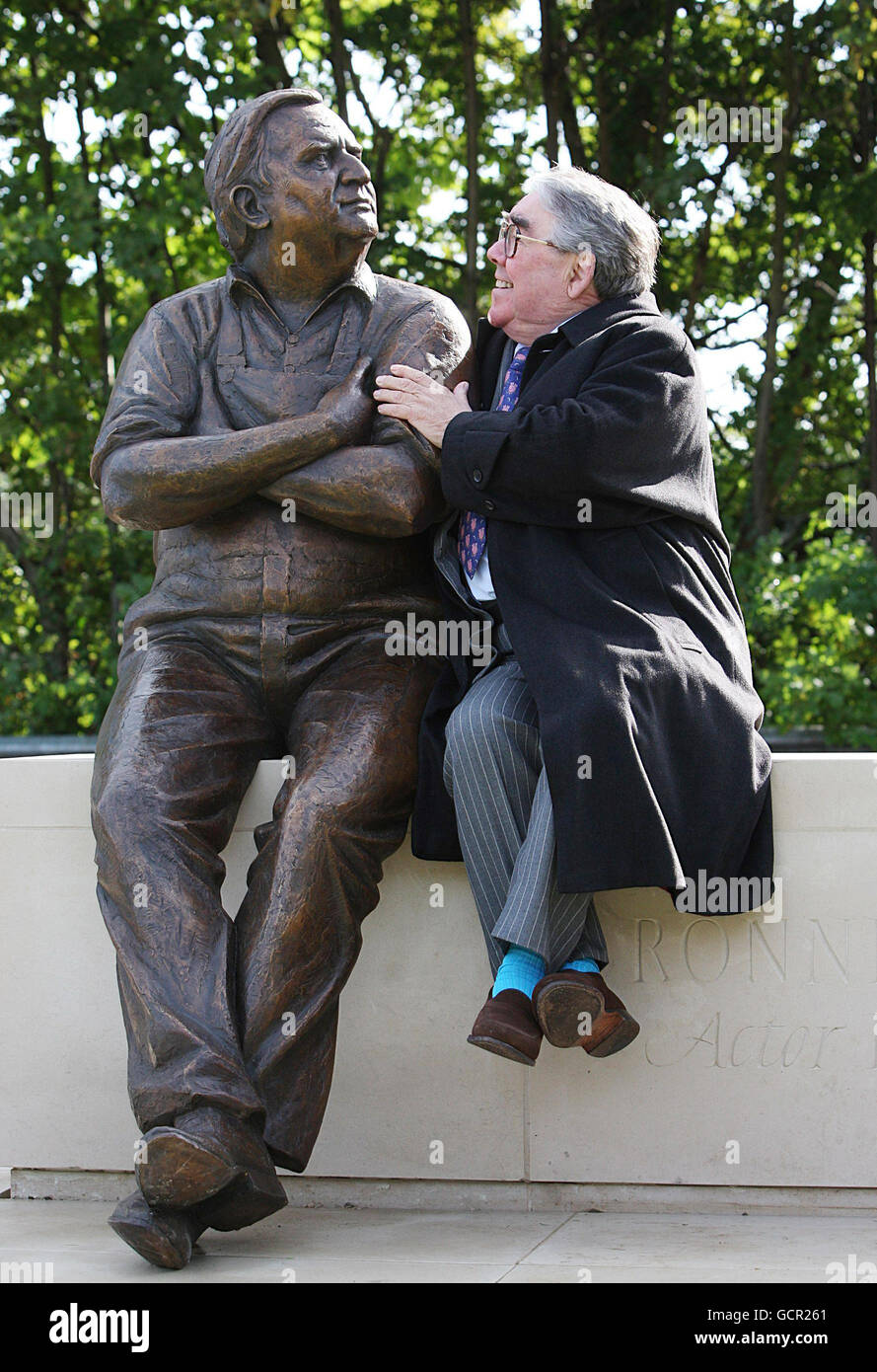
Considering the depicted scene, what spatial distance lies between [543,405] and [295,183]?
2.87ft

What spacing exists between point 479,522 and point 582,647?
1.80 feet

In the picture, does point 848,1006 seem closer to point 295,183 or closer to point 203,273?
point 295,183

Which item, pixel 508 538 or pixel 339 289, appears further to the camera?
pixel 339 289

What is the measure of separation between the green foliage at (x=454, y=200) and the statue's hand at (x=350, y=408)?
5.16m

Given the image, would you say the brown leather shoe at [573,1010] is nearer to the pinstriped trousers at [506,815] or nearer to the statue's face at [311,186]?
the pinstriped trousers at [506,815]

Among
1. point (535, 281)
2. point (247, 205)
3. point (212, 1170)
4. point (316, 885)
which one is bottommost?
point (212, 1170)

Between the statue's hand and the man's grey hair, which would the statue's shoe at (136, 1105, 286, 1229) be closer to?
the statue's hand

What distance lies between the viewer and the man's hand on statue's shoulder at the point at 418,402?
4.00 meters

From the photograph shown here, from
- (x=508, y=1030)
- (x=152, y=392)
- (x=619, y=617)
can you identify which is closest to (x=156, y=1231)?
(x=508, y=1030)

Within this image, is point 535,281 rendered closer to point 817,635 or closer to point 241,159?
point 241,159

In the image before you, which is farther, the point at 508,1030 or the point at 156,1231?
the point at 508,1030

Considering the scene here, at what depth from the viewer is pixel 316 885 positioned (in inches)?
143

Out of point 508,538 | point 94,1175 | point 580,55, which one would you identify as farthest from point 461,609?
point 580,55
